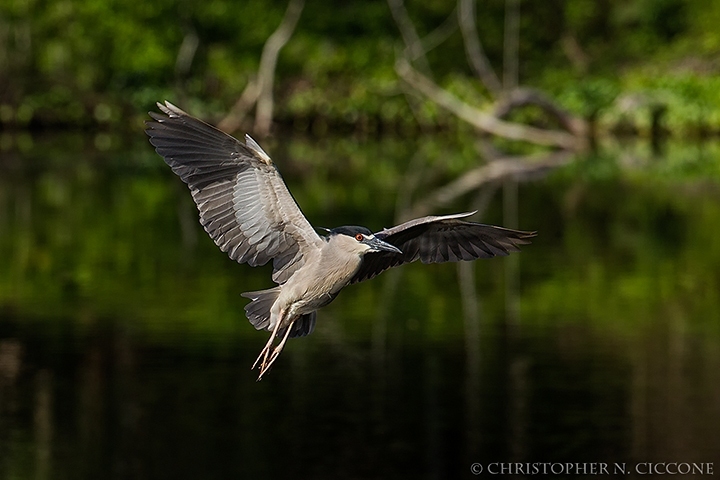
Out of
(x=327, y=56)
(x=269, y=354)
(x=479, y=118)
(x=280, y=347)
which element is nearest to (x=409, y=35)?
(x=479, y=118)

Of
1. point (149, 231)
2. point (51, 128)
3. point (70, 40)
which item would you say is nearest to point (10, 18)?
point (70, 40)

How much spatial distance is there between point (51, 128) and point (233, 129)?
15746mm

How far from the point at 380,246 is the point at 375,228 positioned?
117 feet

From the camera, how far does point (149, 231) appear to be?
5397cm

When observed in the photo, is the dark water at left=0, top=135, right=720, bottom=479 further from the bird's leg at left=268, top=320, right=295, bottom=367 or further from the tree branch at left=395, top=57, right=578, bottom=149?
the bird's leg at left=268, top=320, right=295, bottom=367

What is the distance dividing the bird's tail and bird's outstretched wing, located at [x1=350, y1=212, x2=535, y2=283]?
0.32 m

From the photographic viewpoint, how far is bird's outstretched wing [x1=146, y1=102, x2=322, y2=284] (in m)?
5.93

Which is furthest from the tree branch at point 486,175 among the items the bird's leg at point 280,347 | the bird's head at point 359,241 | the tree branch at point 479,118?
the bird's head at point 359,241

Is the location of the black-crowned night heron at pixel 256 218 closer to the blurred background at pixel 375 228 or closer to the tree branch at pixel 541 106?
the blurred background at pixel 375 228

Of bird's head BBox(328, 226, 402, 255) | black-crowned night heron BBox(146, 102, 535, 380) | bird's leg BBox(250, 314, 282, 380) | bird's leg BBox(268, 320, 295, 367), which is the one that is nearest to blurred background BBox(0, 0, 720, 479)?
black-crowned night heron BBox(146, 102, 535, 380)

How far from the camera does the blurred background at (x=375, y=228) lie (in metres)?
38.3

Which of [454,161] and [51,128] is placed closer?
[454,161]

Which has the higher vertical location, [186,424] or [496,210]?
[496,210]

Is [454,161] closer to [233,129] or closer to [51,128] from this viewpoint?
[233,129]
